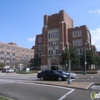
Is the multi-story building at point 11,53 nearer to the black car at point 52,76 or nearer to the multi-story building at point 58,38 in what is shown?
the multi-story building at point 58,38

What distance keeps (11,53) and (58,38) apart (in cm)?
5239

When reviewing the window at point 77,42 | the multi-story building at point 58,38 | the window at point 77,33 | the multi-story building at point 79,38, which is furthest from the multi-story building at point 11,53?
the window at point 77,33

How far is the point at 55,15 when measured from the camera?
6875cm

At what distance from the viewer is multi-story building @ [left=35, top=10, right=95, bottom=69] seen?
64.2 meters

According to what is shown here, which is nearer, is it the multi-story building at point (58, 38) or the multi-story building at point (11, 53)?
the multi-story building at point (58, 38)

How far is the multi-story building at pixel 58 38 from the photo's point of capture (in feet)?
211

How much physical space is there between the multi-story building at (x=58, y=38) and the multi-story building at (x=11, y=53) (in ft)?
132

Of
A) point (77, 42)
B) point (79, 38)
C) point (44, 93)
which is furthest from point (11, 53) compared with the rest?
point (44, 93)

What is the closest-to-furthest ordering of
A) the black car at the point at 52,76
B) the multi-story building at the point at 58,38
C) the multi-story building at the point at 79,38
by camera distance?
1. the black car at the point at 52,76
2. the multi-story building at the point at 58,38
3. the multi-story building at the point at 79,38

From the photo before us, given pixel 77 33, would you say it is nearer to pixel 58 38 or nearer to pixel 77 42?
pixel 77 42

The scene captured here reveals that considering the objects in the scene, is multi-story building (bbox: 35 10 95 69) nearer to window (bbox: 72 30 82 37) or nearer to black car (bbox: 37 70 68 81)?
window (bbox: 72 30 82 37)

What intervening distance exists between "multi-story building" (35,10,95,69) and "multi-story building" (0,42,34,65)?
132ft

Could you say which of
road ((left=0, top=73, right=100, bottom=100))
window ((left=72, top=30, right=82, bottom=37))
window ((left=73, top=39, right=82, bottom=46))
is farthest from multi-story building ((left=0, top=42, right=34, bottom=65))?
road ((left=0, top=73, right=100, bottom=100))

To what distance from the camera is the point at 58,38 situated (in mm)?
65625
